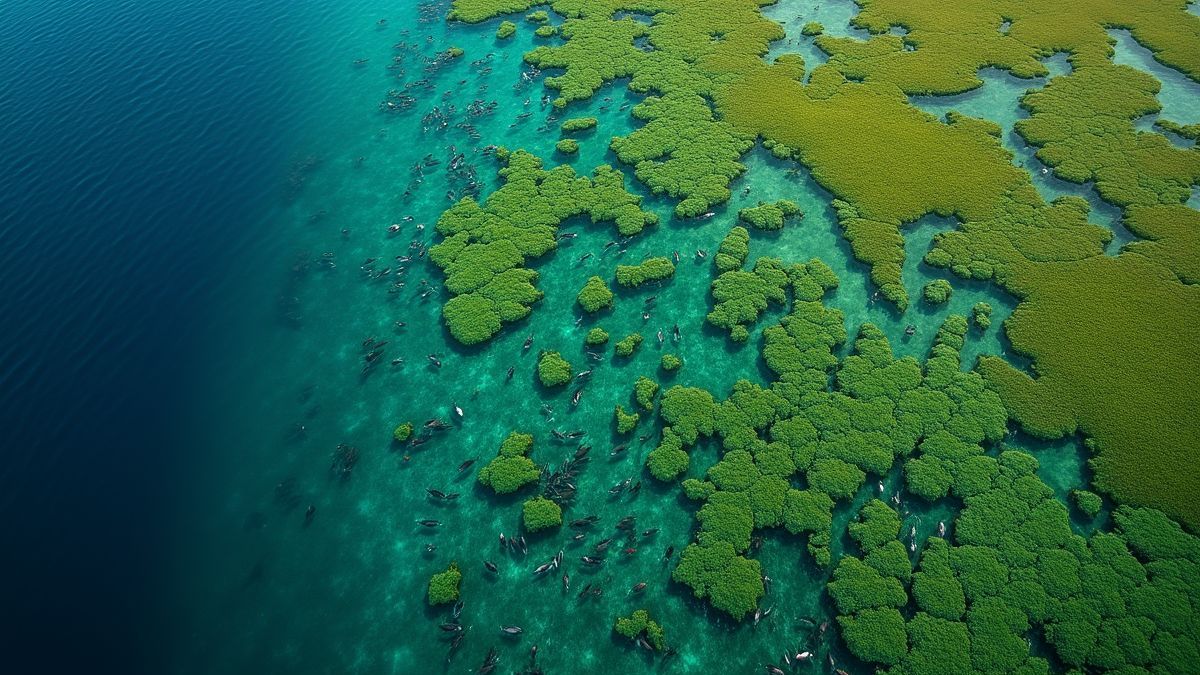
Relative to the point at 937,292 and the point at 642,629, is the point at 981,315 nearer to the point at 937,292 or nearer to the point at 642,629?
the point at 937,292

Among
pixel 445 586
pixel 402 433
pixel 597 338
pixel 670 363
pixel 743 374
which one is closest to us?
pixel 445 586

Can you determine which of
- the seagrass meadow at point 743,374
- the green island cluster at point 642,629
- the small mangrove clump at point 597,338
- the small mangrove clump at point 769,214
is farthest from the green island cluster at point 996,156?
the green island cluster at point 642,629

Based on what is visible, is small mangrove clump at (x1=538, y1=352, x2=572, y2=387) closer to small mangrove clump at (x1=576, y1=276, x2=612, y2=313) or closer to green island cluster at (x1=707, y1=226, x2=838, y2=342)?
small mangrove clump at (x1=576, y1=276, x2=612, y2=313)

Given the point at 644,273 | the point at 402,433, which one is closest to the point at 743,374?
the point at 644,273

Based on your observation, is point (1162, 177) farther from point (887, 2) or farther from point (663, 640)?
point (663, 640)

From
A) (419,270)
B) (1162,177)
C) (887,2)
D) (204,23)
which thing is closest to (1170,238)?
(1162,177)

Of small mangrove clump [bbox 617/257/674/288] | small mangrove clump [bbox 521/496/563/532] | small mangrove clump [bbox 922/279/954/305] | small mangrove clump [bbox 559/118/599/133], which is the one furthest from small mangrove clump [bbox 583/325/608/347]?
small mangrove clump [bbox 559/118/599/133]
